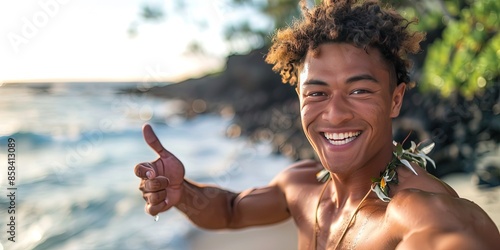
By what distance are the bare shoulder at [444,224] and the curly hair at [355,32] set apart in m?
0.64

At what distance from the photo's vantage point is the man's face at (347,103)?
2.29 m

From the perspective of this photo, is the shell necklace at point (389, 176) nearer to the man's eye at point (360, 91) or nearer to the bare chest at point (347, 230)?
the bare chest at point (347, 230)

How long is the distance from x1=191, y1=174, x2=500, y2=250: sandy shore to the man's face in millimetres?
2981

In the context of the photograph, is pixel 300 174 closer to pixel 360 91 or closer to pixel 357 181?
pixel 357 181

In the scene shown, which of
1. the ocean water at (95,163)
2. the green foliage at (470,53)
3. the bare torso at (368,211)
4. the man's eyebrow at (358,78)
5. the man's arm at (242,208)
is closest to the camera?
the bare torso at (368,211)

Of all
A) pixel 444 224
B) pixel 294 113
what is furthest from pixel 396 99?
pixel 294 113

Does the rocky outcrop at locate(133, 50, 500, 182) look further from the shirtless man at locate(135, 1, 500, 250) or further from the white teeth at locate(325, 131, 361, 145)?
the white teeth at locate(325, 131, 361, 145)

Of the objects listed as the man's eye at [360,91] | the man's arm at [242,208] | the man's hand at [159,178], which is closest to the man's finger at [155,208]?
the man's hand at [159,178]

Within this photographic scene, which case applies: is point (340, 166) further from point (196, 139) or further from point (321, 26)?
point (196, 139)

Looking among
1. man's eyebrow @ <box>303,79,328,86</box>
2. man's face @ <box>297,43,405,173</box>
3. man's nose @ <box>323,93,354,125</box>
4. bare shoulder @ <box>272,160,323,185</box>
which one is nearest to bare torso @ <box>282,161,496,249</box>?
bare shoulder @ <box>272,160,323,185</box>

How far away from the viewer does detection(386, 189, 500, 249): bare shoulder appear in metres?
1.70

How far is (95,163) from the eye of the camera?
38.4 ft

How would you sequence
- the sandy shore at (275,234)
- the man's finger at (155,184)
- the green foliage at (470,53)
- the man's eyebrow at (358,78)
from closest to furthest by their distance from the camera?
the man's eyebrow at (358,78), the man's finger at (155,184), the green foliage at (470,53), the sandy shore at (275,234)

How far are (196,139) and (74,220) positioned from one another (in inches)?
241
